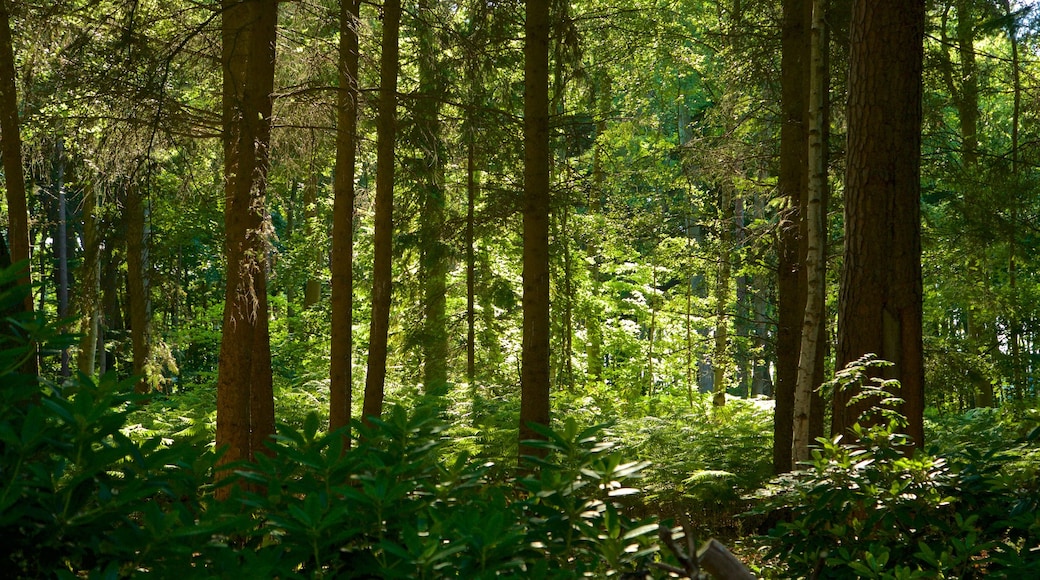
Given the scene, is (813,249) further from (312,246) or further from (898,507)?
(312,246)

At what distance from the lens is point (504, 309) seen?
17328 mm

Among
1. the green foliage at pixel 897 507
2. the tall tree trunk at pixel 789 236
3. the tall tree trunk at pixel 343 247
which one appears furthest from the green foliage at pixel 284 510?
the tall tree trunk at pixel 789 236

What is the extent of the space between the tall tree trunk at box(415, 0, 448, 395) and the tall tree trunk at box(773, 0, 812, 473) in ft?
13.2

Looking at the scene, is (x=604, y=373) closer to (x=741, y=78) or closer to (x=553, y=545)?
(x=741, y=78)

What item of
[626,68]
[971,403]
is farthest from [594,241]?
[971,403]

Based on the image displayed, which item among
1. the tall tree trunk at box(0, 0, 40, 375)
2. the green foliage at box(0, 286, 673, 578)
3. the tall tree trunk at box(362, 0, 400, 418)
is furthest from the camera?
the tall tree trunk at box(362, 0, 400, 418)

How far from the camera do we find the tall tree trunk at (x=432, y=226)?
10398 mm

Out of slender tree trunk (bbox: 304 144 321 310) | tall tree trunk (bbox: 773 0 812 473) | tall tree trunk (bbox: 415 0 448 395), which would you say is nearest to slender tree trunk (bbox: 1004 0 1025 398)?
tall tree trunk (bbox: 773 0 812 473)

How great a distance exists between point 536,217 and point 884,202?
4157mm

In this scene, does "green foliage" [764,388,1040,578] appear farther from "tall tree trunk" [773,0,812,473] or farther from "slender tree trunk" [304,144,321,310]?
"slender tree trunk" [304,144,321,310]

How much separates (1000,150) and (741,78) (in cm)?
1335

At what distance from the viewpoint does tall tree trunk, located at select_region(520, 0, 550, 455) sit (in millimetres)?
9258

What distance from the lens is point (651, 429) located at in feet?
40.9

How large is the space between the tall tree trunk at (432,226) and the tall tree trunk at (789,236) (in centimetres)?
402
